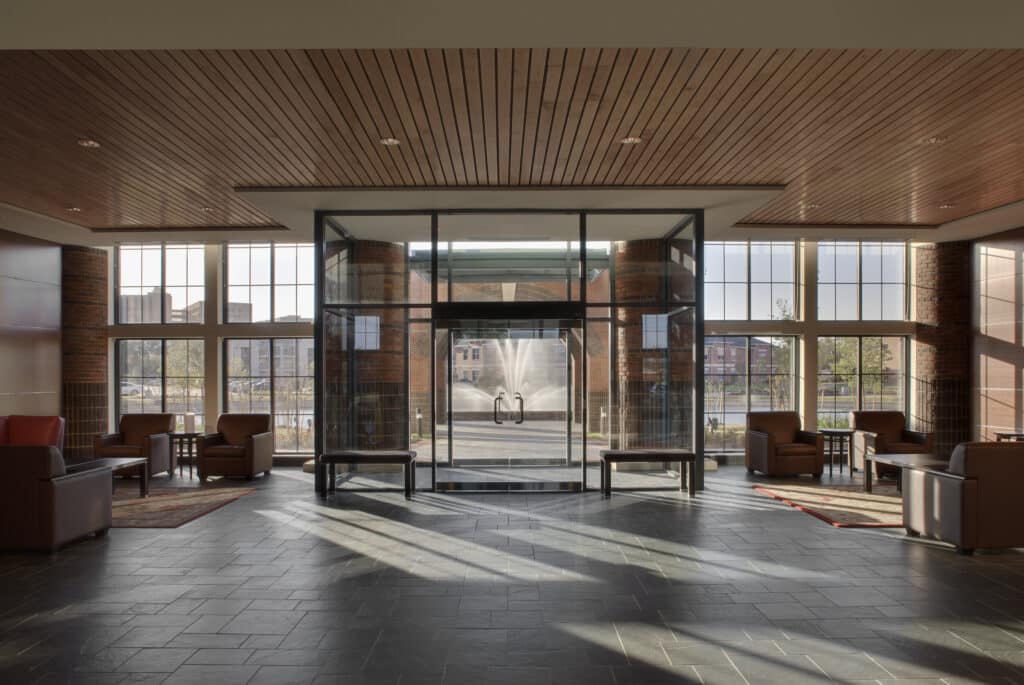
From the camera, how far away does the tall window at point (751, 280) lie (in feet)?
38.5

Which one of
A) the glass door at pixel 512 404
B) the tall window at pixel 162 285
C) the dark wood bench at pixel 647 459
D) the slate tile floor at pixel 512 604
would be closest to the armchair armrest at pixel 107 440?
the tall window at pixel 162 285

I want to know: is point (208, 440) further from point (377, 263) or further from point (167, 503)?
point (377, 263)

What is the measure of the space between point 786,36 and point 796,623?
343 centimetres

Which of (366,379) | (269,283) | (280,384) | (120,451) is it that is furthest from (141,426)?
(366,379)

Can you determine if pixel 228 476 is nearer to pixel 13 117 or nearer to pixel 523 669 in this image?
pixel 13 117

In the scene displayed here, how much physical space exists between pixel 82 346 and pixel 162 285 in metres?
1.55

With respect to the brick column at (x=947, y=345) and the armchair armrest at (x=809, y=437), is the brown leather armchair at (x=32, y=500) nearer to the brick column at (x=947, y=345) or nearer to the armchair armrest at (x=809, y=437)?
the armchair armrest at (x=809, y=437)

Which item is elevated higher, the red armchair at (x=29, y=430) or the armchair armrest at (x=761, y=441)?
the red armchair at (x=29, y=430)

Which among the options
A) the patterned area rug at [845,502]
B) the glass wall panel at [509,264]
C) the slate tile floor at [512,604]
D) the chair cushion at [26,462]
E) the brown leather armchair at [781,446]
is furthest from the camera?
the brown leather armchair at [781,446]

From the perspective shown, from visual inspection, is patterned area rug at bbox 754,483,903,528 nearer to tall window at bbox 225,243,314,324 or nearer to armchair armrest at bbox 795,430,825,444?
armchair armrest at bbox 795,430,825,444

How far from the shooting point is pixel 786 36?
13.4 feet

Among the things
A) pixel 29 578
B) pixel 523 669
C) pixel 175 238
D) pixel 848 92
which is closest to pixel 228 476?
pixel 175 238

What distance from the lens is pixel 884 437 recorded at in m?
10.1

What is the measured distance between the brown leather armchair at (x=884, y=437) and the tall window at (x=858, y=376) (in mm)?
1166
